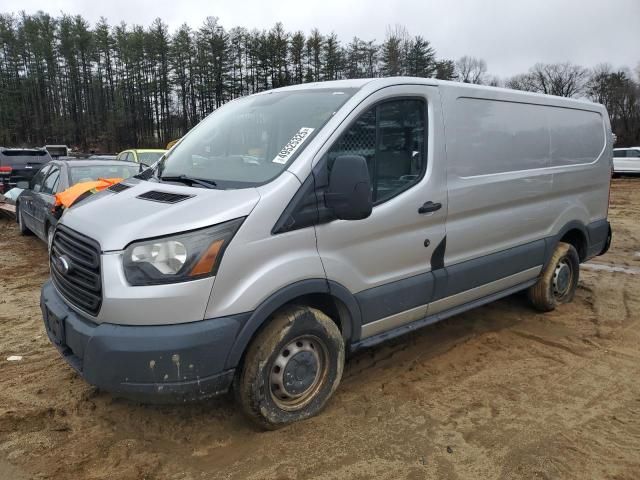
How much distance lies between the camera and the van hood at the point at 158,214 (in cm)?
254

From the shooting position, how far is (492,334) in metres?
4.64

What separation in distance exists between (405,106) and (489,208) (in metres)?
1.19

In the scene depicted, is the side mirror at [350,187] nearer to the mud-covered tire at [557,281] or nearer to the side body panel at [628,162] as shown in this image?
the mud-covered tire at [557,281]

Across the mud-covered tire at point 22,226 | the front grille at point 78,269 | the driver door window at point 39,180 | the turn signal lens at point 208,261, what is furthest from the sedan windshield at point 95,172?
the turn signal lens at point 208,261

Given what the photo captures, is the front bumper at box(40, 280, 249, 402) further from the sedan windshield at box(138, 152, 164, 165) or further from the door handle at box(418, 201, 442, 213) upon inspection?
the sedan windshield at box(138, 152, 164, 165)

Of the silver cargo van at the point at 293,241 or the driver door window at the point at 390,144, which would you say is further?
the driver door window at the point at 390,144

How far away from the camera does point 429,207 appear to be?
3488 mm

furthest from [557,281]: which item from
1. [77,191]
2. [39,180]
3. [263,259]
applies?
[39,180]

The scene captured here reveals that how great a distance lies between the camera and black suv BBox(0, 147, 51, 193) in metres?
13.5

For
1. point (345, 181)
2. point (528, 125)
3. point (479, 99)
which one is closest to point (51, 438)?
point (345, 181)

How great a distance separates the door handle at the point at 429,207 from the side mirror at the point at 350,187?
73 centimetres

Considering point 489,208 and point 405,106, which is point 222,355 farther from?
point 489,208

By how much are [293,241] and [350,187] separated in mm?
447

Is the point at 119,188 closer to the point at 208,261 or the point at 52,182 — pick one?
the point at 208,261
